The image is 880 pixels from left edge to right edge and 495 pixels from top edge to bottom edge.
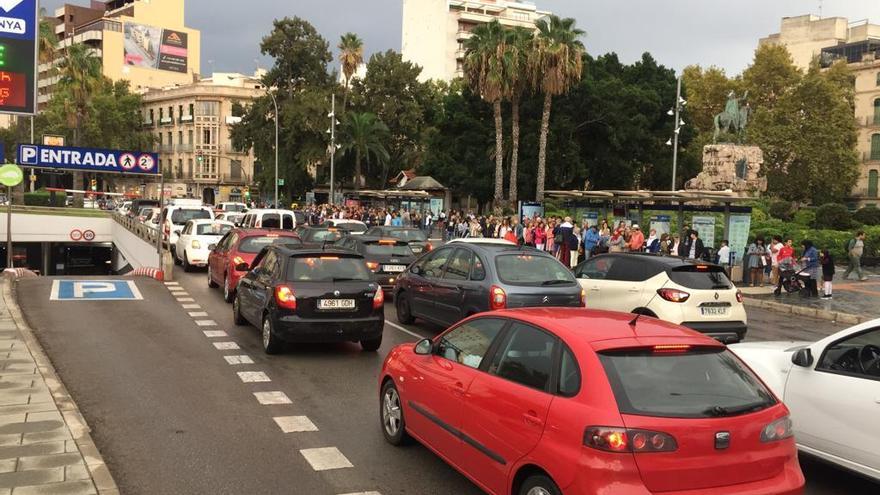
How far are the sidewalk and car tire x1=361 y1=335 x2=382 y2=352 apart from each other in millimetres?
4053

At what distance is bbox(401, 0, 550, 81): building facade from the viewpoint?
9550 cm

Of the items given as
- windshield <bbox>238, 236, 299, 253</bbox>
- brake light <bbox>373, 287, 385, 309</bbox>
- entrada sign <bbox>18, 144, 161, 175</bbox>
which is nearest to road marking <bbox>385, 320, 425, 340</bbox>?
brake light <bbox>373, 287, 385, 309</bbox>

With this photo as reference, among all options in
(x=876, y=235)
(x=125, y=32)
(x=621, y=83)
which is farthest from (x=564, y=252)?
(x=125, y=32)

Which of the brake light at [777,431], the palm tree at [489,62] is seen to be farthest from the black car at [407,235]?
the palm tree at [489,62]

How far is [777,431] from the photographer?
4.26 m

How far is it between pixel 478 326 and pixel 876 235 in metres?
29.5

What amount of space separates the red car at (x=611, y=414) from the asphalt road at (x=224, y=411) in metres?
1.04

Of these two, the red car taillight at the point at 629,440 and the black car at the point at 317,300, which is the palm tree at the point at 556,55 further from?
the red car taillight at the point at 629,440

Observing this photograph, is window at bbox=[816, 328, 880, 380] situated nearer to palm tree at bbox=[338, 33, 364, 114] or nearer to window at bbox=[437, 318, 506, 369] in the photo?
window at bbox=[437, 318, 506, 369]

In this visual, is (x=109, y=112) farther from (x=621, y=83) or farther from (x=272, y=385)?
(x=272, y=385)

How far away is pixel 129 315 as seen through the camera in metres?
13.4

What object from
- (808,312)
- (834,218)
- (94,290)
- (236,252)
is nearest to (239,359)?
(236,252)

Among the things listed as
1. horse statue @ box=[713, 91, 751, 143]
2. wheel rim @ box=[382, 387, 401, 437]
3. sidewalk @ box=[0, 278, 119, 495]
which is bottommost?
sidewalk @ box=[0, 278, 119, 495]

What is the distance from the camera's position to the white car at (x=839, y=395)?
17.4 feet
